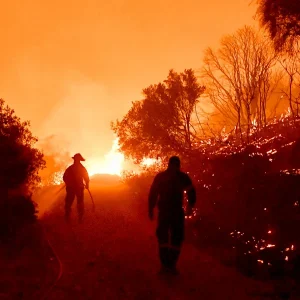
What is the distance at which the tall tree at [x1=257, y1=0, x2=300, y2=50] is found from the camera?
1300 centimetres

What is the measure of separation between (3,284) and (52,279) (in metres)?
0.79

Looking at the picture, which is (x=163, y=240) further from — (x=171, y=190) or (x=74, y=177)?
(x=74, y=177)

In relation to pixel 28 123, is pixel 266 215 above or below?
below

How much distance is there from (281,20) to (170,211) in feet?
28.9

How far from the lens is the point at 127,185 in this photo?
2334 cm

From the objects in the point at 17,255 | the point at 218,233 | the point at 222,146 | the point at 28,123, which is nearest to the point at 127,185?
the point at 222,146

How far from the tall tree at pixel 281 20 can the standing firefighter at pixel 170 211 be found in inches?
314

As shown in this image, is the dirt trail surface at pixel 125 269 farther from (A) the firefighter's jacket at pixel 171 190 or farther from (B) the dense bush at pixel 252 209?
(A) the firefighter's jacket at pixel 171 190

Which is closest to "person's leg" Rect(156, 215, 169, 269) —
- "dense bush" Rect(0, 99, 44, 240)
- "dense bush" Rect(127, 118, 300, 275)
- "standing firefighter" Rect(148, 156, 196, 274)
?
"standing firefighter" Rect(148, 156, 196, 274)

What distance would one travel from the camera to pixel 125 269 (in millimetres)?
7668

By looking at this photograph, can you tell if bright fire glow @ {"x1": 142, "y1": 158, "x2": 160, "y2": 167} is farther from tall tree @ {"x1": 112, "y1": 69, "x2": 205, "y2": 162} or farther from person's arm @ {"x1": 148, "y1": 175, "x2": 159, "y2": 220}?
person's arm @ {"x1": 148, "y1": 175, "x2": 159, "y2": 220}

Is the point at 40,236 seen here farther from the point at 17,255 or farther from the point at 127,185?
the point at 127,185

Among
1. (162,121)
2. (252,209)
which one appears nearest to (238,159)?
(252,209)

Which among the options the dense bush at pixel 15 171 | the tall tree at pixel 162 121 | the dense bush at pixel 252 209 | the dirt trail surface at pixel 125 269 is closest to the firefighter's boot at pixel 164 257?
the dirt trail surface at pixel 125 269
